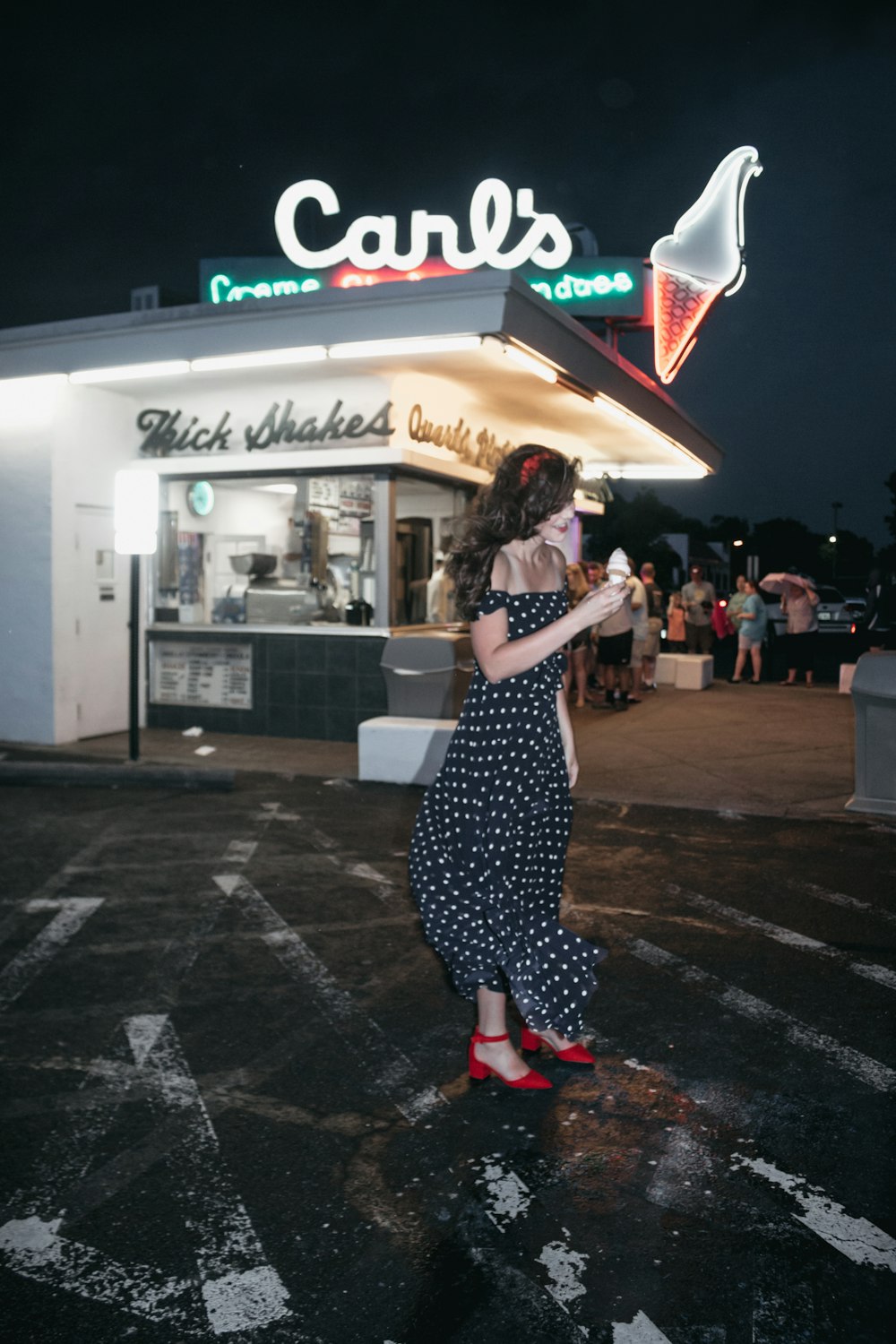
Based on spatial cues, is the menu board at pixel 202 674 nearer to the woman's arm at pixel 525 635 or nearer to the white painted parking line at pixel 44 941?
the white painted parking line at pixel 44 941

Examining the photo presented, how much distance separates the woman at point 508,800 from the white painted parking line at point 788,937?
1647 millimetres

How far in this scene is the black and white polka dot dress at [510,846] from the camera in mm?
3613

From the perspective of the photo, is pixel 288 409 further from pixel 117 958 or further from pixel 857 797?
pixel 117 958

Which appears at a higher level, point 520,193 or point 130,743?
point 520,193

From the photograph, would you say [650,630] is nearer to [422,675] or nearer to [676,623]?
[676,623]

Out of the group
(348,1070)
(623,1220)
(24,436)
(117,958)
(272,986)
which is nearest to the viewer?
(623,1220)

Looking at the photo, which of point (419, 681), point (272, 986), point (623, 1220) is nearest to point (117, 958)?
point (272, 986)

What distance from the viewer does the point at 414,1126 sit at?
3373 mm

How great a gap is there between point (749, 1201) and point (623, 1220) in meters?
0.36

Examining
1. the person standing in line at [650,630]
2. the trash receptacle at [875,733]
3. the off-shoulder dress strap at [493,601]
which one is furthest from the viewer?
the person standing in line at [650,630]

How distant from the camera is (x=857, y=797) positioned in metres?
8.11

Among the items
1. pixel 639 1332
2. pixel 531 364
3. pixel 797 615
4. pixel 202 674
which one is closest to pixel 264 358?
pixel 531 364

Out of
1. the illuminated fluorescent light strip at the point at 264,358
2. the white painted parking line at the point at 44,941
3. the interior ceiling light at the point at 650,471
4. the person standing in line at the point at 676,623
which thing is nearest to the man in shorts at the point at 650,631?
the person standing in line at the point at 676,623

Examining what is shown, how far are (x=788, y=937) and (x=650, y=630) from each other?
11145mm
